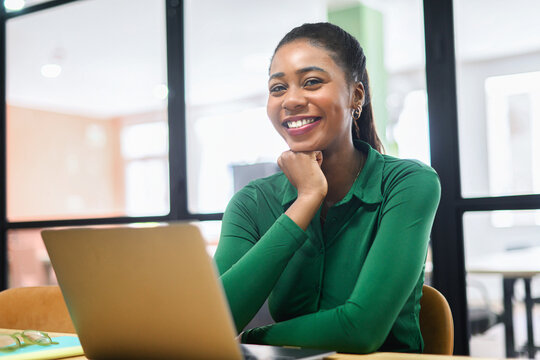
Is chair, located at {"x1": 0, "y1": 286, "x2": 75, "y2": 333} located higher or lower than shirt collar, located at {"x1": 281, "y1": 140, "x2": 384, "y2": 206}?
lower

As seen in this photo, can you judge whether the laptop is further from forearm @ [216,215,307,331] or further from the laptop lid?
forearm @ [216,215,307,331]

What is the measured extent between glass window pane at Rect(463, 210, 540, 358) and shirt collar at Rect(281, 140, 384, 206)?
983 mm

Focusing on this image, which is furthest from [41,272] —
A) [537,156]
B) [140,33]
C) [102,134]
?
[537,156]

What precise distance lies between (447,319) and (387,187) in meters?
0.33

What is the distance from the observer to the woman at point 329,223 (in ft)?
3.85

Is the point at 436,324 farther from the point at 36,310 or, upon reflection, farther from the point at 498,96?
the point at 498,96

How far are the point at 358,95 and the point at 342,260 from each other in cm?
45

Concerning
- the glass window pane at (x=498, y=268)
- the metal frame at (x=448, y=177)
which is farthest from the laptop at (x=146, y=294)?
the glass window pane at (x=498, y=268)

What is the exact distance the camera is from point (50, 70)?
5.02m

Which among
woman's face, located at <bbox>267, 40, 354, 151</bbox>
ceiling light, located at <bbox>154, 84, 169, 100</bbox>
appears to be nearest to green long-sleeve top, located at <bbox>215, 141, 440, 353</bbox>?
woman's face, located at <bbox>267, 40, 354, 151</bbox>

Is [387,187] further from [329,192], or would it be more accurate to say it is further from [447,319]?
[447,319]

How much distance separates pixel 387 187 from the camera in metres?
1.39

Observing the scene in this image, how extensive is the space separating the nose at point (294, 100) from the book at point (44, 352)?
2.36 ft

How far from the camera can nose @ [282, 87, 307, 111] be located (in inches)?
58.6
